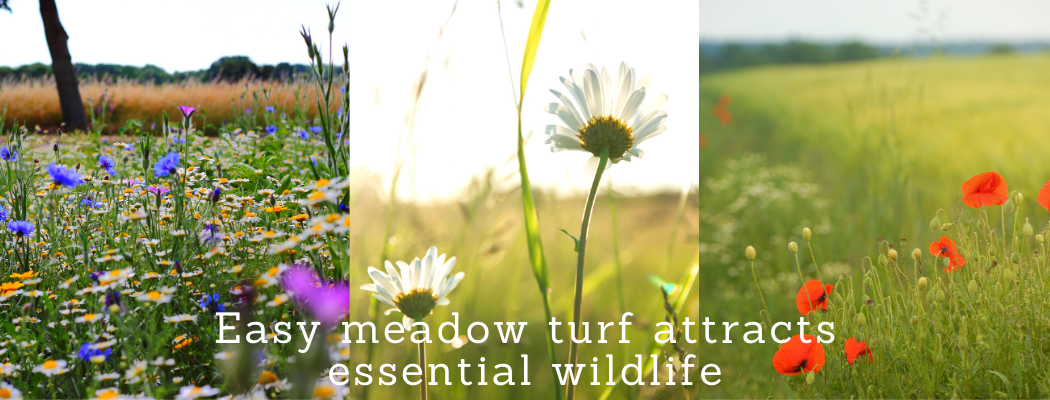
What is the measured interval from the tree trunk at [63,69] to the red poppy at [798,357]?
1.73 meters

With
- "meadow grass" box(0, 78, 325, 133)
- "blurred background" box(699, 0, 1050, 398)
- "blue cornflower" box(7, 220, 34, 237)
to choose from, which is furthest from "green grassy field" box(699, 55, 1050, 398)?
"blue cornflower" box(7, 220, 34, 237)

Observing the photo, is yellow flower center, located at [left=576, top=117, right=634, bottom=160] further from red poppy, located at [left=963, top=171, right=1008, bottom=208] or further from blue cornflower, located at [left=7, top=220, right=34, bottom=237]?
blue cornflower, located at [left=7, top=220, right=34, bottom=237]

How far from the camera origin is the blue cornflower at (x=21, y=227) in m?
1.30

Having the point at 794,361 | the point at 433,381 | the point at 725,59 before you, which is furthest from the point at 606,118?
the point at 725,59

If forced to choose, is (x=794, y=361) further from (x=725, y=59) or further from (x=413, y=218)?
(x=725, y=59)

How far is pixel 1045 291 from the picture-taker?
88 cm

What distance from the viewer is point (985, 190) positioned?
97 cm

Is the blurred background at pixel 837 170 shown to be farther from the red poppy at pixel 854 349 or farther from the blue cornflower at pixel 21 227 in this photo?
the blue cornflower at pixel 21 227

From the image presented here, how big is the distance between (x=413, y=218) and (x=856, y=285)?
1.42 m

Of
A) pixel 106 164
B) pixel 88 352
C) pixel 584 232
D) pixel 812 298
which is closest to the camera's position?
pixel 584 232

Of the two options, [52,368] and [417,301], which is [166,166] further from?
[417,301]

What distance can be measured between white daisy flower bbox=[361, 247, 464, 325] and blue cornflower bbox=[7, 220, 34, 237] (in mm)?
1032

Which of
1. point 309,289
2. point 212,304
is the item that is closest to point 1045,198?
point 309,289

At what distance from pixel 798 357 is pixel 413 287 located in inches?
20.9
